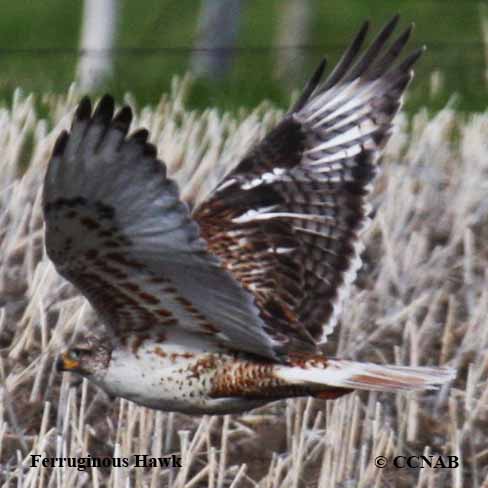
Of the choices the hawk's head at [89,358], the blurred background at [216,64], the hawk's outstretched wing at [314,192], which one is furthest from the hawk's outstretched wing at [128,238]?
the blurred background at [216,64]

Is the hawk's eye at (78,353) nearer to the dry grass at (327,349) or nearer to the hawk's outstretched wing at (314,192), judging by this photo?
the dry grass at (327,349)

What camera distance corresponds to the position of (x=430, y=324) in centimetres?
577

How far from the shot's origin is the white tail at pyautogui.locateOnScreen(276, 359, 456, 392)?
4492 mm

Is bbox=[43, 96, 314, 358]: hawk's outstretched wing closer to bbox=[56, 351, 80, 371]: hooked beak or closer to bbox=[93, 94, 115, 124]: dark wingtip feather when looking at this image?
bbox=[93, 94, 115, 124]: dark wingtip feather

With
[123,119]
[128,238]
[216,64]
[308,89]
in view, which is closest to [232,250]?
[308,89]

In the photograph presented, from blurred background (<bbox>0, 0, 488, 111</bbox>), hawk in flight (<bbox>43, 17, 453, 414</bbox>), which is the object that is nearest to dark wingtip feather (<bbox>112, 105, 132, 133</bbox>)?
Result: hawk in flight (<bbox>43, 17, 453, 414</bbox>)

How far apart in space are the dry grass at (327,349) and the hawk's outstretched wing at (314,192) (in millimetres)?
359

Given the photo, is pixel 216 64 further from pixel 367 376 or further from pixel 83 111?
pixel 83 111

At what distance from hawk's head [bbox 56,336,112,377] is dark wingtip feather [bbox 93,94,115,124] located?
2.92ft

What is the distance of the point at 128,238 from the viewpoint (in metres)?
4.20

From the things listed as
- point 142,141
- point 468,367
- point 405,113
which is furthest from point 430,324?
point 405,113

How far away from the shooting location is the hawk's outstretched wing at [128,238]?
4.02 metres

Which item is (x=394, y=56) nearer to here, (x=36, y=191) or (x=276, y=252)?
(x=276, y=252)

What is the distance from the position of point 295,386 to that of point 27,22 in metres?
11.2
